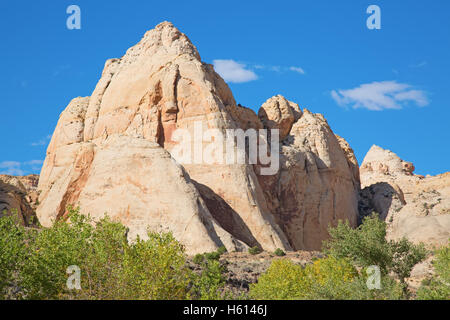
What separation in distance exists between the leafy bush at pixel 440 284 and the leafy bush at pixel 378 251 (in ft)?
7.48

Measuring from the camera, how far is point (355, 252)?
4350 centimetres

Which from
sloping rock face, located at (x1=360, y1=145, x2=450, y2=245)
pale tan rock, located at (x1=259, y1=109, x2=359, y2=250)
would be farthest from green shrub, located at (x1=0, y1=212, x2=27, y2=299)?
sloping rock face, located at (x1=360, y1=145, x2=450, y2=245)

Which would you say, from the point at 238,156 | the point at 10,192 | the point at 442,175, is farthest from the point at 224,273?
the point at 442,175

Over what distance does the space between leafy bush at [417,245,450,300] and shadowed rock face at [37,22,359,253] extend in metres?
17.7

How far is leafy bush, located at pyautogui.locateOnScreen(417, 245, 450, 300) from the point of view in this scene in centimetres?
2781

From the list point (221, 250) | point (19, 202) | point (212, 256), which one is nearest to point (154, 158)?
point (221, 250)

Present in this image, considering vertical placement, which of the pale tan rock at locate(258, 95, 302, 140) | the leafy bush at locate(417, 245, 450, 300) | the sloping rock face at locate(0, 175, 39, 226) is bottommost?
the leafy bush at locate(417, 245, 450, 300)

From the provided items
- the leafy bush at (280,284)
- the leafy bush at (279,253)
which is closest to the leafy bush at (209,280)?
the leafy bush at (280,284)

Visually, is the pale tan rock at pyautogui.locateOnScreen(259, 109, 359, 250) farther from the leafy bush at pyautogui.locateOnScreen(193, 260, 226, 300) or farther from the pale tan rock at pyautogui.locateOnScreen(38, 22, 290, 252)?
the leafy bush at pyautogui.locateOnScreen(193, 260, 226, 300)

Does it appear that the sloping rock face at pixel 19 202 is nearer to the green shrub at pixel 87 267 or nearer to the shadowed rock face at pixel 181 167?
the shadowed rock face at pixel 181 167

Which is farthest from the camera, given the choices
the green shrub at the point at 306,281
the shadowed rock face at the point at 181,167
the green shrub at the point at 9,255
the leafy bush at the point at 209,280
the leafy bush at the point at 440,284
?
the shadowed rock face at the point at 181,167

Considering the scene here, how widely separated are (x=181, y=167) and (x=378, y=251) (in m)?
19.6

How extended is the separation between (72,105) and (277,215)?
1166 inches

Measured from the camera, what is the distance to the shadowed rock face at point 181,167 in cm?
5138
